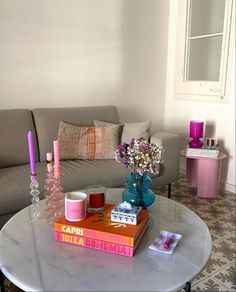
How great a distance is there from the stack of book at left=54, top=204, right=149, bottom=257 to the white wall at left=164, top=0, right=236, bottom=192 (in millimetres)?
1894

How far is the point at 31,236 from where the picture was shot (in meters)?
1.08

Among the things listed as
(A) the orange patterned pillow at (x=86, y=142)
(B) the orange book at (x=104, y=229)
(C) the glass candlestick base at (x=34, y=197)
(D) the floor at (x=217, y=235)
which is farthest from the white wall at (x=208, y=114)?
(C) the glass candlestick base at (x=34, y=197)

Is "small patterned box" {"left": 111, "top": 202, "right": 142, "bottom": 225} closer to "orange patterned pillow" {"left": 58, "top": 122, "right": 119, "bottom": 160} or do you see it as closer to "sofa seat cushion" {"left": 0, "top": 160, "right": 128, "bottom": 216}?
"sofa seat cushion" {"left": 0, "top": 160, "right": 128, "bottom": 216}

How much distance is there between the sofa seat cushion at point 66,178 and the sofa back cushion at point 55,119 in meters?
0.18

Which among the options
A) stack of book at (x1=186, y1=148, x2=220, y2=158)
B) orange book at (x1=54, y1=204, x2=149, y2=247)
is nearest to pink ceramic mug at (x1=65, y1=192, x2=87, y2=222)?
orange book at (x1=54, y1=204, x2=149, y2=247)

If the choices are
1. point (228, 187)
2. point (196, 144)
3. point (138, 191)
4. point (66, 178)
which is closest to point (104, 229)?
point (138, 191)

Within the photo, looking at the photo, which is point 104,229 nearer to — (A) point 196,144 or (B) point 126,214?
(B) point 126,214

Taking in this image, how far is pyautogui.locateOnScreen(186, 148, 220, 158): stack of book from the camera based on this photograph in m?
2.47

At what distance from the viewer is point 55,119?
2.29 metres

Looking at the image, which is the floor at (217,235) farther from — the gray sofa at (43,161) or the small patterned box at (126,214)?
the small patterned box at (126,214)

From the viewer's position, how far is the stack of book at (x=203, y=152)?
2.47 m

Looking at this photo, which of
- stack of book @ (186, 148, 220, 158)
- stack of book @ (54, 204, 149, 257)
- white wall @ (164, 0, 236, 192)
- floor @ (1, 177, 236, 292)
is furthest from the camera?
white wall @ (164, 0, 236, 192)

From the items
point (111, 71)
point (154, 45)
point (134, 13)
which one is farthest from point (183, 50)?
point (111, 71)

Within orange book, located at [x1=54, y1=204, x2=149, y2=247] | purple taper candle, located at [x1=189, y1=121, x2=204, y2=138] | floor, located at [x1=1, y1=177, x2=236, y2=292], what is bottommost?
Answer: floor, located at [x1=1, y1=177, x2=236, y2=292]
